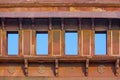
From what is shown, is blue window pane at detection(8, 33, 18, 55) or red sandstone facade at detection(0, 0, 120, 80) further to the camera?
blue window pane at detection(8, 33, 18, 55)

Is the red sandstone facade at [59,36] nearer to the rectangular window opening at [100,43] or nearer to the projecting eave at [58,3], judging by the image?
the projecting eave at [58,3]

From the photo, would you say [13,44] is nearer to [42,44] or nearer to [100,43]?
[42,44]

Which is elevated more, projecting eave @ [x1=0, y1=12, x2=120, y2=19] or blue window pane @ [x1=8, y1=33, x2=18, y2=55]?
projecting eave @ [x1=0, y1=12, x2=120, y2=19]

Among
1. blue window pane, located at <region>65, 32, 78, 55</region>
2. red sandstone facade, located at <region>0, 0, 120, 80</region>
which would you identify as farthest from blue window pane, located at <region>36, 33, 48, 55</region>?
blue window pane, located at <region>65, 32, 78, 55</region>

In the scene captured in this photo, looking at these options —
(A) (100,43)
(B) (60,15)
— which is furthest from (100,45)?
(B) (60,15)

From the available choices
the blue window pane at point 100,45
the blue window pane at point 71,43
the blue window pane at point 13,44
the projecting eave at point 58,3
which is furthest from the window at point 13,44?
the blue window pane at point 100,45

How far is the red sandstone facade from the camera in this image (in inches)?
1404

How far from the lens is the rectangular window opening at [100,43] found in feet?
118

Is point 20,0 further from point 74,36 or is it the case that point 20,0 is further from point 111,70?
point 111,70

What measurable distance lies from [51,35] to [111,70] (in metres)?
3.34

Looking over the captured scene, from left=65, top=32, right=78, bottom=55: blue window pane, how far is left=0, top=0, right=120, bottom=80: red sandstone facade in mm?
195

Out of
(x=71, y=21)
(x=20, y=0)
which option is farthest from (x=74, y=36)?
(x=20, y=0)

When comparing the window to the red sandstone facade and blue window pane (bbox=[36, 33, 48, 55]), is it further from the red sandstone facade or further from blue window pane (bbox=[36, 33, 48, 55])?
blue window pane (bbox=[36, 33, 48, 55])

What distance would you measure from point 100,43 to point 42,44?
281 centimetres
